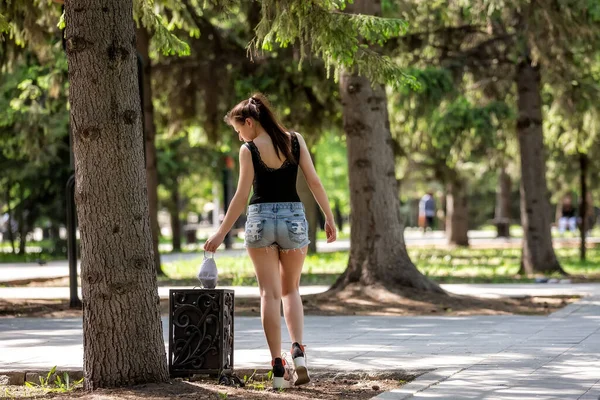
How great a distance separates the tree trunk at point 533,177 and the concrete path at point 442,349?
783cm

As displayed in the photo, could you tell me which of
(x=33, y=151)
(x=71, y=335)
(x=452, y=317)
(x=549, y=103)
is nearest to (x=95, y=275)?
(x=71, y=335)

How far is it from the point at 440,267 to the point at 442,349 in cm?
1431

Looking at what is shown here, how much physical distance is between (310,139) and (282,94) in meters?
1.78

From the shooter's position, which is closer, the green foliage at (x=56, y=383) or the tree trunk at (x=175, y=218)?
the green foliage at (x=56, y=383)

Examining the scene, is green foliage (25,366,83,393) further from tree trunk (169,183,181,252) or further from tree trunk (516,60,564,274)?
tree trunk (169,183,181,252)

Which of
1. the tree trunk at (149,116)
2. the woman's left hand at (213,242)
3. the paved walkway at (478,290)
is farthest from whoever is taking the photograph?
the tree trunk at (149,116)

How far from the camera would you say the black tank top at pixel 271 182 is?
24.6ft

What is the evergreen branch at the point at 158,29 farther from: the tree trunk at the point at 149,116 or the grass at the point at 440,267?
the tree trunk at the point at 149,116

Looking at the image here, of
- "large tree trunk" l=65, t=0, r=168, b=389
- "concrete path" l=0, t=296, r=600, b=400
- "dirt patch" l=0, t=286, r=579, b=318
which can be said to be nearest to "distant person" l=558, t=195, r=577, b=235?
"dirt patch" l=0, t=286, r=579, b=318

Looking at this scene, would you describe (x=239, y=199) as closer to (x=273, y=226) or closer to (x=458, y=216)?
(x=273, y=226)

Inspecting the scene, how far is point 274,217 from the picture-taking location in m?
7.45

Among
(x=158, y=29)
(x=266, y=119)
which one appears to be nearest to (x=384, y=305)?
(x=158, y=29)

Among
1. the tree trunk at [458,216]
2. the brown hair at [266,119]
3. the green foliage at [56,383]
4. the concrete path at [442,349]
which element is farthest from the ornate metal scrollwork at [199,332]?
the tree trunk at [458,216]

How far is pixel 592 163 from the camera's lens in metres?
28.3
